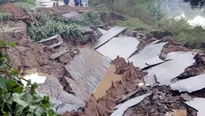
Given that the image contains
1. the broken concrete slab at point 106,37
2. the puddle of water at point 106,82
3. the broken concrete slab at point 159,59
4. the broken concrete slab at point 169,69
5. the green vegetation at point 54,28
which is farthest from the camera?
the broken concrete slab at point 106,37

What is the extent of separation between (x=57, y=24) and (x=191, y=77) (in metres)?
7.24

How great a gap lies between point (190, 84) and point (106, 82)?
255 centimetres

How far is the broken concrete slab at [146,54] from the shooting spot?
38.0 feet

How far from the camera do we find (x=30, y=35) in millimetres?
13359

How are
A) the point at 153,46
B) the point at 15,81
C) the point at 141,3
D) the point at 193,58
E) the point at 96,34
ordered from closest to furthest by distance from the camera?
1. the point at 15,81
2. the point at 193,58
3. the point at 153,46
4. the point at 96,34
5. the point at 141,3

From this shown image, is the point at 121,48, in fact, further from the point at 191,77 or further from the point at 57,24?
the point at 191,77

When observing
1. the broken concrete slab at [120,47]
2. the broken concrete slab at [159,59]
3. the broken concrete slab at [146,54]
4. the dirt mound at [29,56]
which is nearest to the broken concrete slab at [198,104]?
the broken concrete slab at [159,59]

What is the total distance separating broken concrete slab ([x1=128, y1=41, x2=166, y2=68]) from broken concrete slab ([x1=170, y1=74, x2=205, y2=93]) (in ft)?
9.56

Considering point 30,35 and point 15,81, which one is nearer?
point 15,81

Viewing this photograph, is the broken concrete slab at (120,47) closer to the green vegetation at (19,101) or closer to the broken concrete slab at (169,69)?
the broken concrete slab at (169,69)

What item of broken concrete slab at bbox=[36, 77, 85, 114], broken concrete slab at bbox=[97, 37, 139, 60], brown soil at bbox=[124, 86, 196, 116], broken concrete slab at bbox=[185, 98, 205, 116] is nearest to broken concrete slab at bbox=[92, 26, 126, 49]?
broken concrete slab at bbox=[97, 37, 139, 60]

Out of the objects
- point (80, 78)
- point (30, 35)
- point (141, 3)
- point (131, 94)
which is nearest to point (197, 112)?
point (131, 94)

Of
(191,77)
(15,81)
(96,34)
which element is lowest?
(96,34)

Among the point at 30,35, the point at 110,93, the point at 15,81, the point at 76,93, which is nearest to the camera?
Answer: the point at 15,81
